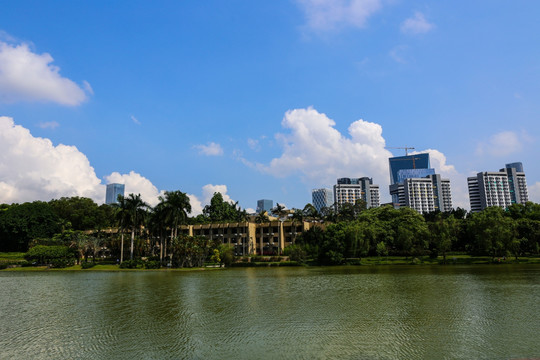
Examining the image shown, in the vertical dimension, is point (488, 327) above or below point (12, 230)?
below

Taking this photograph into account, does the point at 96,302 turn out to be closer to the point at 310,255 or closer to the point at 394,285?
the point at 394,285

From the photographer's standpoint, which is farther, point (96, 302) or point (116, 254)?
point (116, 254)

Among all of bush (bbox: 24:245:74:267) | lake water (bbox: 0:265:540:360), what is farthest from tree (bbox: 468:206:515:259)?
bush (bbox: 24:245:74:267)

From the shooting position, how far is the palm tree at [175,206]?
87.3 m

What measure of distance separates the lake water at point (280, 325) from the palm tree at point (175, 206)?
53.6m

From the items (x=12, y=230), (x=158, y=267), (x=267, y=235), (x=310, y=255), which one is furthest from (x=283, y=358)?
(x=12, y=230)

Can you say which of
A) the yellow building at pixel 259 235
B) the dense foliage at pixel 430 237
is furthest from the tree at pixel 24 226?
the dense foliage at pixel 430 237

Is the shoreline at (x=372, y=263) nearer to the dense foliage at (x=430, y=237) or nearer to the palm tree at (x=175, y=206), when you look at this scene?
the dense foliage at (x=430, y=237)

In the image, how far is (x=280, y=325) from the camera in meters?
20.2

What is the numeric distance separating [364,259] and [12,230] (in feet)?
317

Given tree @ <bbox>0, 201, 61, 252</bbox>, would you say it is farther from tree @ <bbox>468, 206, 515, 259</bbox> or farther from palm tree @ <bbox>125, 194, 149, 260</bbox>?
tree @ <bbox>468, 206, 515, 259</bbox>

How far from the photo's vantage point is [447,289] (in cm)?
3338

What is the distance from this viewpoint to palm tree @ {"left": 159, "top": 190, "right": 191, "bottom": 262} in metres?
87.3

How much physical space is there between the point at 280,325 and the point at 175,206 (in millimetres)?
71420
